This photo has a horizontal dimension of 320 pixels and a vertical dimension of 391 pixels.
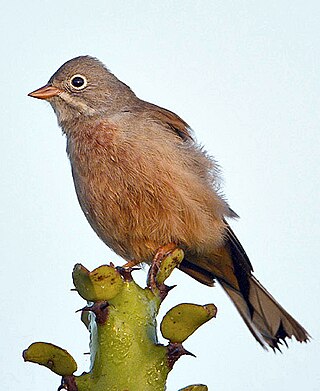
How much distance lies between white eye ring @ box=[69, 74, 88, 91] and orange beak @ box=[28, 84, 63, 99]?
0.16 metres

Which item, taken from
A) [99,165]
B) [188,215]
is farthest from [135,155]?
[188,215]

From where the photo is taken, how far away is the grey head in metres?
6.53

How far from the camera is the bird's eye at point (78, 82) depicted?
673 centimetres

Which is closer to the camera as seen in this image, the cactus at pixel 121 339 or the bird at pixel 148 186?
the cactus at pixel 121 339

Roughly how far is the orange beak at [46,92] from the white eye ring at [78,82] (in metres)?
0.16

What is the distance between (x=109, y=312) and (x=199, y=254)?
3520 millimetres

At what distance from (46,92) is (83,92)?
0.33 m

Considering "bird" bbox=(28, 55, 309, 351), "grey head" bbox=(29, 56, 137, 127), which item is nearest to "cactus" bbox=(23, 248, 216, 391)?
"bird" bbox=(28, 55, 309, 351)

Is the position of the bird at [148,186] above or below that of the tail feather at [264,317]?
above

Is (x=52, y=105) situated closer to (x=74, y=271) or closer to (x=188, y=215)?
(x=188, y=215)

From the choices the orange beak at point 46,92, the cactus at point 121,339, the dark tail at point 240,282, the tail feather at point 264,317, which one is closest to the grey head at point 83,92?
the orange beak at point 46,92

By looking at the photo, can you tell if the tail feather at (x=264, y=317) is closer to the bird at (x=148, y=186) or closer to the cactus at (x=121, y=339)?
the bird at (x=148, y=186)

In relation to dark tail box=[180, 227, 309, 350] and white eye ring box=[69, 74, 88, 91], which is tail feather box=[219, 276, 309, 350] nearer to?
dark tail box=[180, 227, 309, 350]

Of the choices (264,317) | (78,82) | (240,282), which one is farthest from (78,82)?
(264,317)
